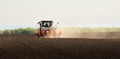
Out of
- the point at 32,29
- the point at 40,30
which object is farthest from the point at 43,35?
the point at 32,29

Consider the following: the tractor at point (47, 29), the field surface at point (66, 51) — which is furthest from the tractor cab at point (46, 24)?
the field surface at point (66, 51)

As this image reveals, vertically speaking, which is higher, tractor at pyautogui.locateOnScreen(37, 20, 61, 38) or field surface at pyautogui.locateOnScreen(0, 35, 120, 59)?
tractor at pyautogui.locateOnScreen(37, 20, 61, 38)

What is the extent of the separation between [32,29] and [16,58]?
52825 millimetres

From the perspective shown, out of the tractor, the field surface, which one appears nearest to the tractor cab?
the tractor

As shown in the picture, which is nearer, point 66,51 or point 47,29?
point 66,51

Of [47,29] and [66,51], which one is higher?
[47,29]

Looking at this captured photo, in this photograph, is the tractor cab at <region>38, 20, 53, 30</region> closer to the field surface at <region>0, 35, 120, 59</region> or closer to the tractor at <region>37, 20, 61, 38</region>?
the tractor at <region>37, 20, 61, 38</region>

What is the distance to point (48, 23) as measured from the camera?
30.3m

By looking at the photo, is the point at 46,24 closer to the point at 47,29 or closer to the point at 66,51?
the point at 47,29

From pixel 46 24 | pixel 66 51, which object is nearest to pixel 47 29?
pixel 46 24

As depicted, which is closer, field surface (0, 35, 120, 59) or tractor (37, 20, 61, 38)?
field surface (0, 35, 120, 59)

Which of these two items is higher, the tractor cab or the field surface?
the tractor cab

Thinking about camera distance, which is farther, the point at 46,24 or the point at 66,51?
the point at 46,24

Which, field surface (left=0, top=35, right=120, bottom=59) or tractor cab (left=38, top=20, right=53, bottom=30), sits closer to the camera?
field surface (left=0, top=35, right=120, bottom=59)
